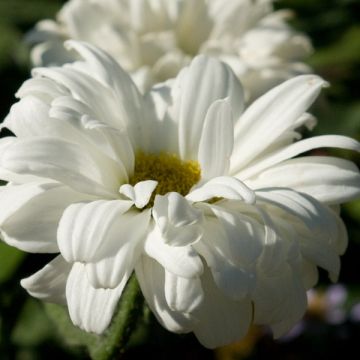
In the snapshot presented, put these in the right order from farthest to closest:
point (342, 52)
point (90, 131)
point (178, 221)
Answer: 1. point (342, 52)
2. point (90, 131)
3. point (178, 221)

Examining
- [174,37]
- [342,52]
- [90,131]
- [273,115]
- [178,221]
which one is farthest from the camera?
[342,52]

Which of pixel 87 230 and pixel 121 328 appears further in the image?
pixel 121 328

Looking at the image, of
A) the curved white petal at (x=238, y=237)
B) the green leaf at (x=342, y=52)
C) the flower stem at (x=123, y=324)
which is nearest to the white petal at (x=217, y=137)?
the curved white petal at (x=238, y=237)

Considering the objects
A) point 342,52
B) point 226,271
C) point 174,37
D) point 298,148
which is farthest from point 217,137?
point 342,52

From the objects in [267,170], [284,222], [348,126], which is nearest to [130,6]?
[348,126]

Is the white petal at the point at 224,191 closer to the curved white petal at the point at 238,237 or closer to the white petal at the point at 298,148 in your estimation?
the curved white petal at the point at 238,237

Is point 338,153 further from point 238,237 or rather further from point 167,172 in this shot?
point 238,237

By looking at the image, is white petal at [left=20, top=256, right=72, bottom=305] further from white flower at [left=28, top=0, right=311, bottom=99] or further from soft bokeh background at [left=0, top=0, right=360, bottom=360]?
white flower at [left=28, top=0, right=311, bottom=99]

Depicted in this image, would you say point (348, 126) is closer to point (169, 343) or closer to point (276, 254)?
point (169, 343)
